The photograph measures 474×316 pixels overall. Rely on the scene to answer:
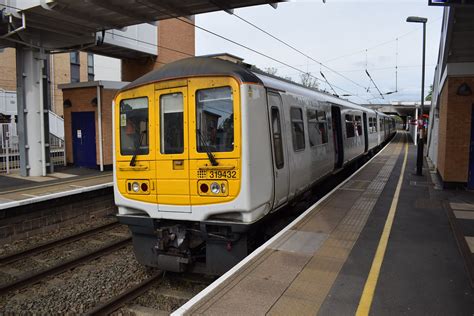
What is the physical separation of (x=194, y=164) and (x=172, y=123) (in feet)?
2.36

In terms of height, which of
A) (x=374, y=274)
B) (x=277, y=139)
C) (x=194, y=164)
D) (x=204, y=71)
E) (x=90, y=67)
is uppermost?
(x=90, y=67)

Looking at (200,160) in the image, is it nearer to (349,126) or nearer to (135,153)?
(135,153)

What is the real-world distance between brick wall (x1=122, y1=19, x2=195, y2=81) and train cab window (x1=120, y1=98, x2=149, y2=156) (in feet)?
50.2

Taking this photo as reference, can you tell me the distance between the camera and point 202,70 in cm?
530

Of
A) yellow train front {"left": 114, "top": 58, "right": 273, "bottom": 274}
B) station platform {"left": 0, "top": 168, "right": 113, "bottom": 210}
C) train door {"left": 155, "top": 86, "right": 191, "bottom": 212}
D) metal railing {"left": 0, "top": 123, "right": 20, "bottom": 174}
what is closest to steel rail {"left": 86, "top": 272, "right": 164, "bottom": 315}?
yellow train front {"left": 114, "top": 58, "right": 273, "bottom": 274}

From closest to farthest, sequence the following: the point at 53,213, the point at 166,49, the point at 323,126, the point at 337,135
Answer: the point at 323,126, the point at 53,213, the point at 337,135, the point at 166,49

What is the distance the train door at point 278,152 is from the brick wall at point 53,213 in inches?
239

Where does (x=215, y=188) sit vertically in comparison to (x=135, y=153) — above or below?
below

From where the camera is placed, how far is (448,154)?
1032 centimetres

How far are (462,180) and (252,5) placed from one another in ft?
24.2

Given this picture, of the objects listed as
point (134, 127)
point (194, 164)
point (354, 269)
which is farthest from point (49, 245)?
point (354, 269)

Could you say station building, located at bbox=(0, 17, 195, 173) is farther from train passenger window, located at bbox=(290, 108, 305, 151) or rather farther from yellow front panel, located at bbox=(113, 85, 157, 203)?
train passenger window, located at bbox=(290, 108, 305, 151)

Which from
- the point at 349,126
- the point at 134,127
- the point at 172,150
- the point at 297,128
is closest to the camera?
the point at 172,150

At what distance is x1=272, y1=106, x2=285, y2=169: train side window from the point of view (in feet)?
18.8
